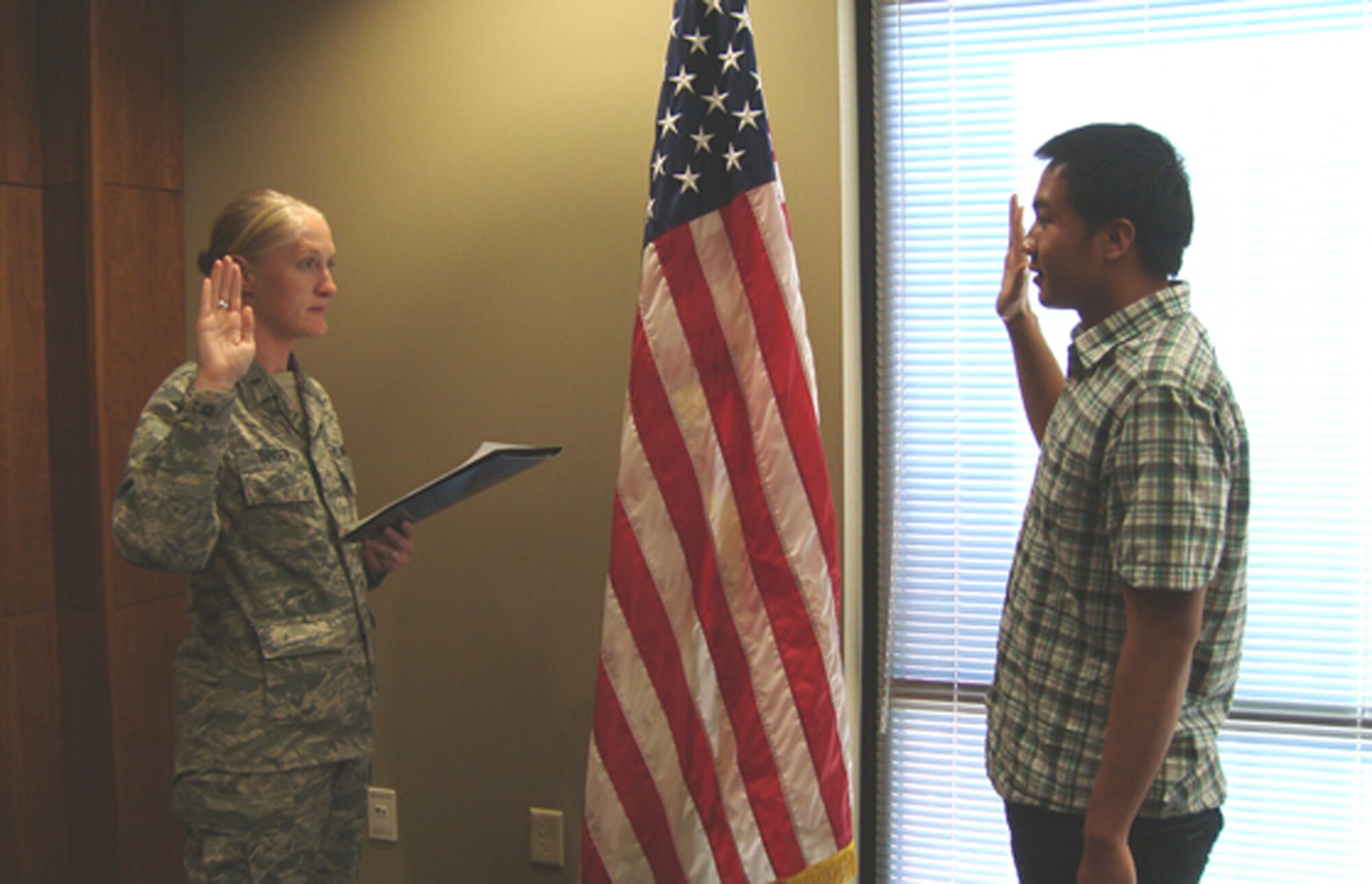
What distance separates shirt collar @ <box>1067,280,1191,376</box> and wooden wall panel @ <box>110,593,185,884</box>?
203cm

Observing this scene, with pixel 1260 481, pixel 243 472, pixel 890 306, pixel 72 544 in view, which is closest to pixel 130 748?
pixel 72 544

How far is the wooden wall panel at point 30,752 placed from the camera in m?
2.21

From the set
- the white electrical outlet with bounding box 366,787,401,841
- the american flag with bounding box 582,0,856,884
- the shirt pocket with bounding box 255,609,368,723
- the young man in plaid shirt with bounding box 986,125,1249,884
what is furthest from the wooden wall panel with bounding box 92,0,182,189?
the young man in plaid shirt with bounding box 986,125,1249,884

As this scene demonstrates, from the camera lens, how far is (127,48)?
7.63 feet

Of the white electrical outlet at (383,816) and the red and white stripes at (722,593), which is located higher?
the red and white stripes at (722,593)

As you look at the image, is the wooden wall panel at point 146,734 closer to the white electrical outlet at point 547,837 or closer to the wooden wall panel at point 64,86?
the white electrical outlet at point 547,837

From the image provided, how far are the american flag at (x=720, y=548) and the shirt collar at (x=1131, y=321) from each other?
1.74 ft

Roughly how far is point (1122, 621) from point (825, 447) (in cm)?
82

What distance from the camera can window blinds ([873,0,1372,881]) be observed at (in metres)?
1.94

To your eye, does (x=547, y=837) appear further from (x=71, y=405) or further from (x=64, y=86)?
(x=64, y=86)

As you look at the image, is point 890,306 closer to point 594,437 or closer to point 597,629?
point 594,437

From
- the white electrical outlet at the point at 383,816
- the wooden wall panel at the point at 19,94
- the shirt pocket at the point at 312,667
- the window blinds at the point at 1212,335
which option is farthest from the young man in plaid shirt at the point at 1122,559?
the wooden wall panel at the point at 19,94

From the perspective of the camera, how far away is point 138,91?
2350 mm

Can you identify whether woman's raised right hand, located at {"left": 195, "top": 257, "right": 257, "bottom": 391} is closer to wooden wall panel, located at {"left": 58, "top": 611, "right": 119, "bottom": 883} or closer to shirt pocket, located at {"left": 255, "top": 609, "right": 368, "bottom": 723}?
shirt pocket, located at {"left": 255, "top": 609, "right": 368, "bottom": 723}
